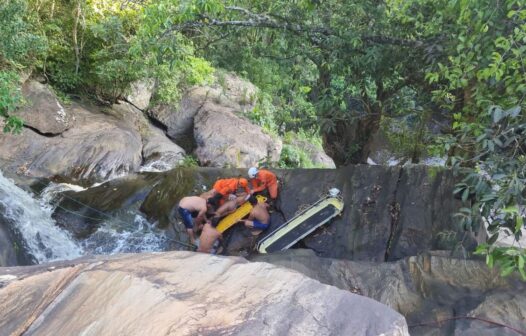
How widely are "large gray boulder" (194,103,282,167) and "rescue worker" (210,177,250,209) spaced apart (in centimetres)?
370

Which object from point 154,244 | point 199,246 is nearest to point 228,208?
point 199,246

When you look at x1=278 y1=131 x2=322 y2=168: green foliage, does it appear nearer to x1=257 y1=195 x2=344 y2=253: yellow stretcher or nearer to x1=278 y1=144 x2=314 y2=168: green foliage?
x1=278 y1=144 x2=314 y2=168: green foliage

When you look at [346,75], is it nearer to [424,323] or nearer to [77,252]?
[424,323]

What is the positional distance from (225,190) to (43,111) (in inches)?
213

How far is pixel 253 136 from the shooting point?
11719 mm

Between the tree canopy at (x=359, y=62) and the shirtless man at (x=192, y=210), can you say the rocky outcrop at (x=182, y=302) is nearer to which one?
the tree canopy at (x=359, y=62)

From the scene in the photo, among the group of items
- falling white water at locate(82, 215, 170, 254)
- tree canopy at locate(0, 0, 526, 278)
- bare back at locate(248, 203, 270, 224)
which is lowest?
falling white water at locate(82, 215, 170, 254)

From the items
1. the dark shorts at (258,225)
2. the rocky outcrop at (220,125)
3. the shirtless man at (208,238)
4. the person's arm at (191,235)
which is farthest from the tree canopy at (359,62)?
the person's arm at (191,235)

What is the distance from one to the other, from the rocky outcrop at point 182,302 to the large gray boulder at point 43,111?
7470 millimetres

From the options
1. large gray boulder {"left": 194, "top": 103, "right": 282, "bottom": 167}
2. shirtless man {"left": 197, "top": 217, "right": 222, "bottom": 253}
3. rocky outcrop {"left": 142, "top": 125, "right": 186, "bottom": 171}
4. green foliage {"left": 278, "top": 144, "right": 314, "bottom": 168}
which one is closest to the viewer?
shirtless man {"left": 197, "top": 217, "right": 222, "bottom": 253}

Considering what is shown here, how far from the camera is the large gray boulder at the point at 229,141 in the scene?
10.9 meters

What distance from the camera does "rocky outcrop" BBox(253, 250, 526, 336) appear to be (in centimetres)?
372

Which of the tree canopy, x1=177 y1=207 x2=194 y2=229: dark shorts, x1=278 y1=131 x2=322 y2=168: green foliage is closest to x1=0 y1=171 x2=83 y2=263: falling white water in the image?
the tree canopy

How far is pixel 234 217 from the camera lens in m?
6.77
